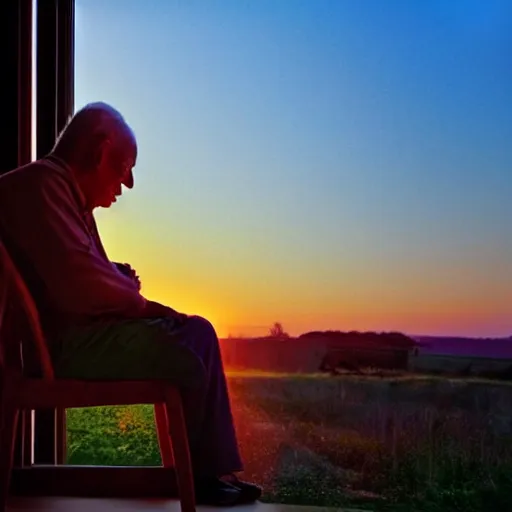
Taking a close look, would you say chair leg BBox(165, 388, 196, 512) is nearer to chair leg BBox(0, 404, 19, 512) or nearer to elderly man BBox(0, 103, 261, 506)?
elderly man BBox(0, 103, 261, 506)

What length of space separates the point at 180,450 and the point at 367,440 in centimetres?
48

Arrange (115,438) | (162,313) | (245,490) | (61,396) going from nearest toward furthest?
(61,396)
(162,313)
(245,490)
(115,438)

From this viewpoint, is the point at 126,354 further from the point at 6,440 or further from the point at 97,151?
the point at 97,151

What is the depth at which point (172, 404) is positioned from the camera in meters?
1.43

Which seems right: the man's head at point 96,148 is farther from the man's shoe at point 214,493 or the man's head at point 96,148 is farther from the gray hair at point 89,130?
the man's shoe at point 214,493

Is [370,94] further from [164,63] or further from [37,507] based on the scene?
[37,507]

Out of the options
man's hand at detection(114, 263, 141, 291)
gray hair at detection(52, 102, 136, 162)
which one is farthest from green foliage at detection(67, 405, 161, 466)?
gray hair at detection(52, 102, 136, 162)

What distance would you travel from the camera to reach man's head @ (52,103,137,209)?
5.22ft

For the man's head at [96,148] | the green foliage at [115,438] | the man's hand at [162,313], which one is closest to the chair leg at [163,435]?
the green foliage at [115,438]

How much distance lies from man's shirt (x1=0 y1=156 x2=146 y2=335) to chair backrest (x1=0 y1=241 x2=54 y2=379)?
0.05 m

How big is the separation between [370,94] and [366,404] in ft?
2.32

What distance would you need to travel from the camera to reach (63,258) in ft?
4.72

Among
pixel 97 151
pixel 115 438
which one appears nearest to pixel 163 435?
pixel 115 438

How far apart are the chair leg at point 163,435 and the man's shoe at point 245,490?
0.14 meters
